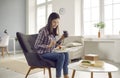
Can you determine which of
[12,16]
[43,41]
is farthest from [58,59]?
[12,16]

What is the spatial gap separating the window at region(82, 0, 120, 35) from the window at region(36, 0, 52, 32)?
231 centimetres

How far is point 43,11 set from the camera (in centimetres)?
847

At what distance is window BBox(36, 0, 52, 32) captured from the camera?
26.9ft

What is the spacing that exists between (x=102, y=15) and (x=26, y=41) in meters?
3.88

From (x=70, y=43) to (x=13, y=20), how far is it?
364 centimetres

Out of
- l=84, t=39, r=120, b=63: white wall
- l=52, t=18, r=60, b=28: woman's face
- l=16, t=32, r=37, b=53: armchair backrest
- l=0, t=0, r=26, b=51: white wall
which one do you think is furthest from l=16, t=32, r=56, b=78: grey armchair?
l=0, t=0, r=26, b=51: white wall

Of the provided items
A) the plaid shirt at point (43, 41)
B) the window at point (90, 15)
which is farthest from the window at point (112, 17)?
the plaid shirt at point (43, 41)

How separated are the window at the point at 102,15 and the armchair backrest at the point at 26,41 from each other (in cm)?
357

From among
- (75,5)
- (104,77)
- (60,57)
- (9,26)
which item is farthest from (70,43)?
(9,26)

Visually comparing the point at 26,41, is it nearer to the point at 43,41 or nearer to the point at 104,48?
the point at 43,41

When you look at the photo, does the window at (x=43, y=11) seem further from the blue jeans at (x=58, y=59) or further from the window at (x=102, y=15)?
the blue jeans at (x=58, y=59)

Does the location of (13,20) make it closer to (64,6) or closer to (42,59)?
(64,6)

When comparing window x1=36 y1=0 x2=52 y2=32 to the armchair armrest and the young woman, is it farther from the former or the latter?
the armchair armrest

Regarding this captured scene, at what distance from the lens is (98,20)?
5988 millimetres
